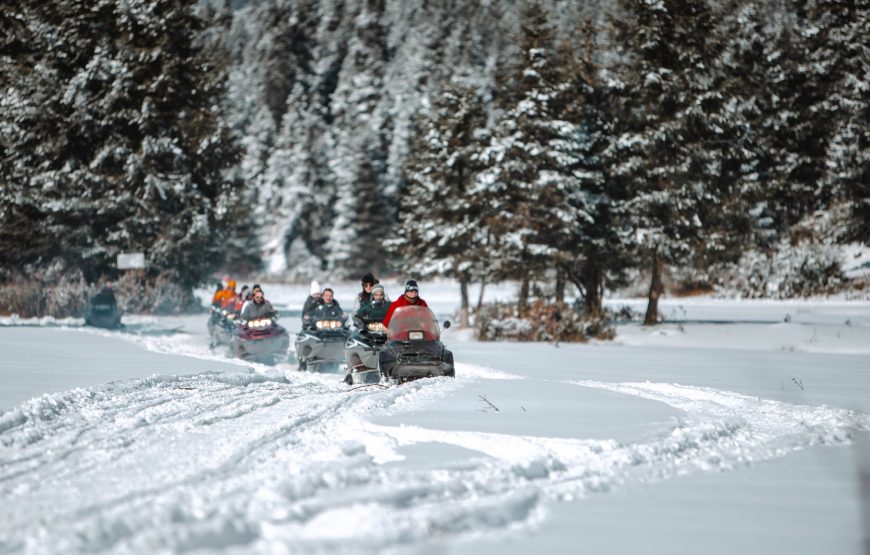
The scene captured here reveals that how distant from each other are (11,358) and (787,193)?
39831 mm

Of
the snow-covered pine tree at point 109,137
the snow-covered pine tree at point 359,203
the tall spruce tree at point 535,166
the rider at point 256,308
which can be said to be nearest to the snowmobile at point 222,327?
the rider at point 256,308

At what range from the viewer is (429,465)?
6418 mm

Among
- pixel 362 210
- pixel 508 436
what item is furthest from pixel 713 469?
pixel 362 210

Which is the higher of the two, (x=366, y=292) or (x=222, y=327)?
(x=366, y=292)

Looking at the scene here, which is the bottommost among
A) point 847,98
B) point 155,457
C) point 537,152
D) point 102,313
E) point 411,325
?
point 155,457

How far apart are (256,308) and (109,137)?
61.3 feet

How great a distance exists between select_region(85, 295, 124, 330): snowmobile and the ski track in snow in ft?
57.1

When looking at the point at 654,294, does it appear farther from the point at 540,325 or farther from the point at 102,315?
the point at 102,315

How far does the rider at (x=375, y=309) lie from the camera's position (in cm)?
1562

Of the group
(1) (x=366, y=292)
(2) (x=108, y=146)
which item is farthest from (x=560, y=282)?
(2) (x=108, y=146)

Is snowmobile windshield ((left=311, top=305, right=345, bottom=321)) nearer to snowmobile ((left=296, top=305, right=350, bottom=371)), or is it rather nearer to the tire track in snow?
snowmobile ((left=296, top=305, right=350, bottom=371))

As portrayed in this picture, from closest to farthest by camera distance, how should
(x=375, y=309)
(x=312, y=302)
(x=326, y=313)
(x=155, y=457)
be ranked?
(x=155, y=457) < (x=375, y=309) < (x=326, y=313) < (x=312, y=302)

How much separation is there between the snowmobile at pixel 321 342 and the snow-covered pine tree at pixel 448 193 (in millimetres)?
13595

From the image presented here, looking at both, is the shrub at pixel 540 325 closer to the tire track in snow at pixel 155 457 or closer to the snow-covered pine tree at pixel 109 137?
the tire track in snow at pixel 155 457
